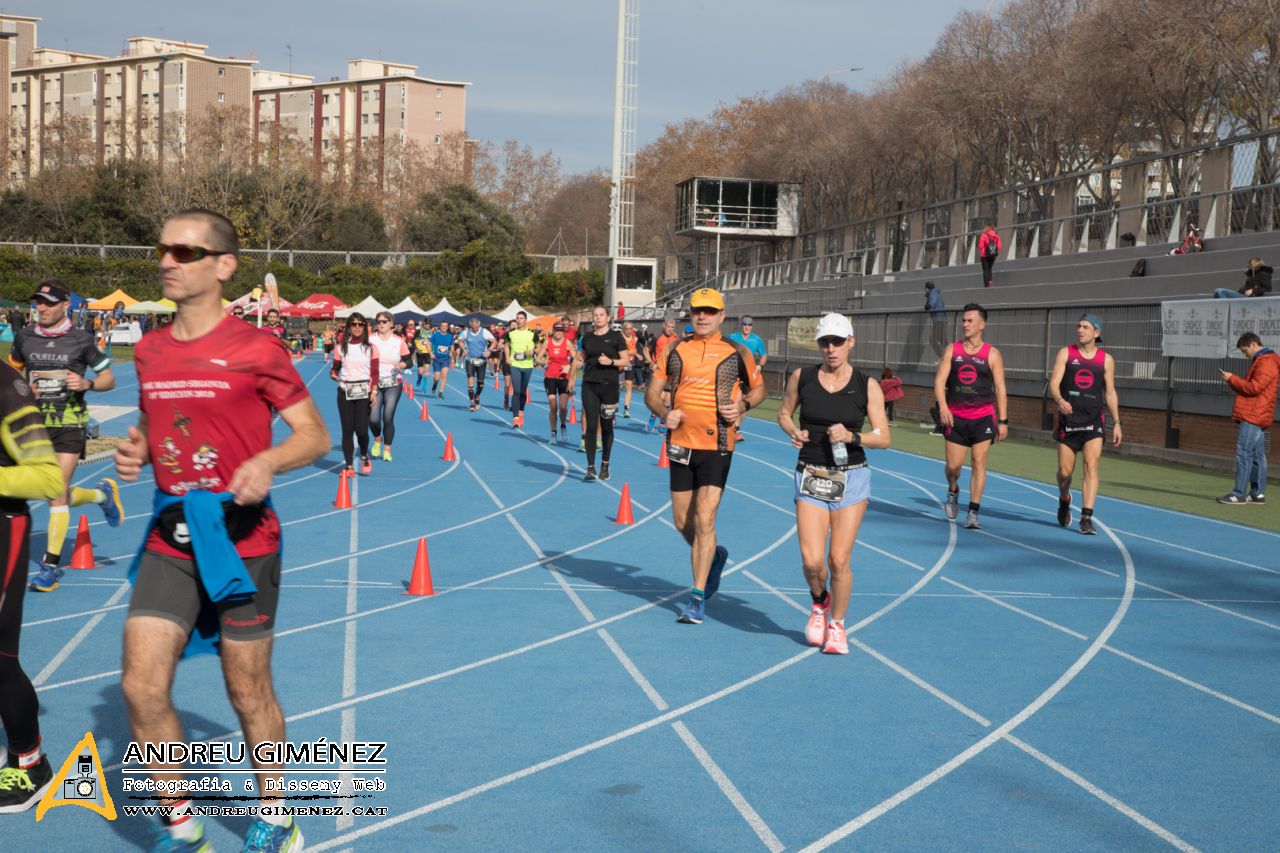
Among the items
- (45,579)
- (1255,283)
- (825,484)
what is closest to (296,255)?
(1255,283)

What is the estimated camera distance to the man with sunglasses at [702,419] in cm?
845

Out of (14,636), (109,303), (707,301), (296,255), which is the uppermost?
(296,255)

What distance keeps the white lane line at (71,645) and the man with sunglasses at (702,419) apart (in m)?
3.47

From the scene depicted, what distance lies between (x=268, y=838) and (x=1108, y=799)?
3352 mm

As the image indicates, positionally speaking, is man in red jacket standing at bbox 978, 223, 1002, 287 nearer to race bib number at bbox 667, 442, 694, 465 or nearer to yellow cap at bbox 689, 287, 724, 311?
yellow cap at bbox 689, 287, 724, 311

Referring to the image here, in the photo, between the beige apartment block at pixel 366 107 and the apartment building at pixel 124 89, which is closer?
the apartment building at pixel 124 89

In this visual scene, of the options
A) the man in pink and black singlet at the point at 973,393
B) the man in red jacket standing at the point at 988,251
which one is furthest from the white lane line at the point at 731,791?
the man in red jacket standing at the point at 988,251

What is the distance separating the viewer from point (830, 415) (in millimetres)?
7848

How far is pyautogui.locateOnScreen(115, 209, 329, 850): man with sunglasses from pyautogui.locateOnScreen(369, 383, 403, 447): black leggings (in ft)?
42.3

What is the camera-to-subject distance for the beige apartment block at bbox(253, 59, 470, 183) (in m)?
122

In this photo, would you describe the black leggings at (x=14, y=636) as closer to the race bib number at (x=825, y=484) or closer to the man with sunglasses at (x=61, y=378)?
the man with sunglasses at (x=61, y=378)

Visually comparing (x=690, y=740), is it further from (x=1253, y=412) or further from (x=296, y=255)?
(x=296, y=255)

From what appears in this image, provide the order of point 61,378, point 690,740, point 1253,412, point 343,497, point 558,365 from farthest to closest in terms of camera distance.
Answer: point 558,365, point 1253,412, point 343,497, point 61,378, point 690,740

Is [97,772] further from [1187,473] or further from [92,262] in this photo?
[92,262]
